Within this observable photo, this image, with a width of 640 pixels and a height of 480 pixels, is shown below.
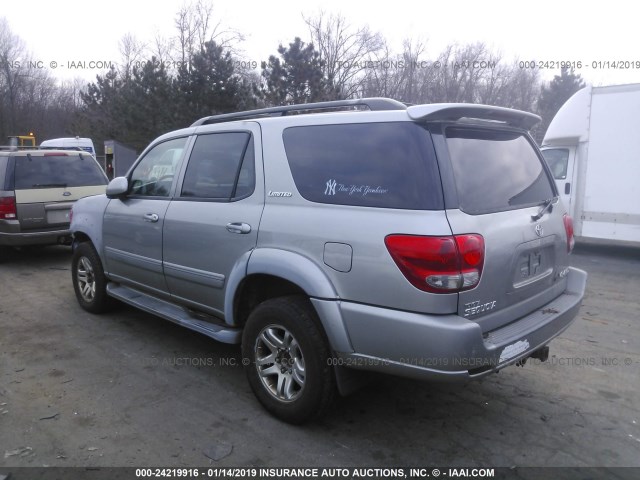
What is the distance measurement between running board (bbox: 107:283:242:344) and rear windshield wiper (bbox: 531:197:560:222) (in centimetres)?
217

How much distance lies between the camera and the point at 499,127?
3.33 metres

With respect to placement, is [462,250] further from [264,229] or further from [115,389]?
[115,389]

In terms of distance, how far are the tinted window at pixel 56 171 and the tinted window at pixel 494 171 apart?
23.7 ft

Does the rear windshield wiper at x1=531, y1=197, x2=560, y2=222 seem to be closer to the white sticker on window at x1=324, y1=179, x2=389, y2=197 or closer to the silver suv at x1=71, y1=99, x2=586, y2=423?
the silver suv at x1=71, y1=99, x2=586, y2=423

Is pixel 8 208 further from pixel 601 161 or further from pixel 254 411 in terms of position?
pixel 601 161

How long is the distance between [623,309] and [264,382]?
4.74 metres

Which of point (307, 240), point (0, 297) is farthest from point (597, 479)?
point (0, 297)

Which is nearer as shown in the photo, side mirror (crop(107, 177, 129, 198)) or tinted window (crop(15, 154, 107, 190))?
side mirror (crop(107, 177, 129, 198))

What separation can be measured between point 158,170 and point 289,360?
230cm

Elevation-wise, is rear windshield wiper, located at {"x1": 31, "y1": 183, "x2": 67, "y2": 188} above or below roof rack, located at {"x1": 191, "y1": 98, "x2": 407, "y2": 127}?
below

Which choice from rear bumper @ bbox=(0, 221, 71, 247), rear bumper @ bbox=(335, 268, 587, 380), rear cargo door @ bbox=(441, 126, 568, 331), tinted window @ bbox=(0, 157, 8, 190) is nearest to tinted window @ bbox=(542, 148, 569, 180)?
rear cargo door @ bbox=(441, 126, 568, 331)

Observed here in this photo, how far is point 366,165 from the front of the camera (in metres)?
2.98

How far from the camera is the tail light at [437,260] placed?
2.62 m

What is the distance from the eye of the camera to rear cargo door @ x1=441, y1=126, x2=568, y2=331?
2.79m
